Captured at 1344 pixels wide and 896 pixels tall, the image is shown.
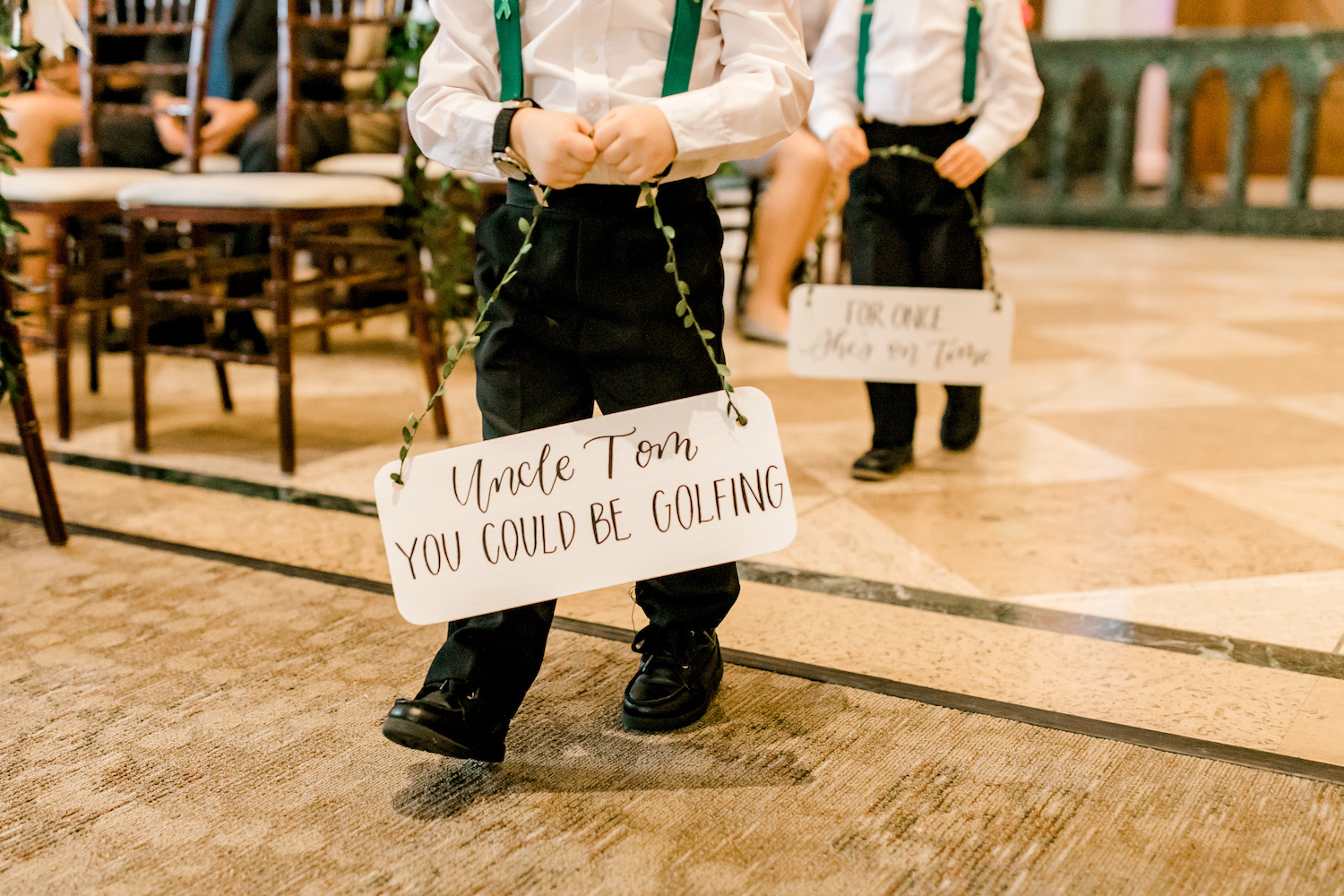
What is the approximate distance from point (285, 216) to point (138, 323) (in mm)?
399

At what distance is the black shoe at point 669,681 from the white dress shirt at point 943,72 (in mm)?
1111

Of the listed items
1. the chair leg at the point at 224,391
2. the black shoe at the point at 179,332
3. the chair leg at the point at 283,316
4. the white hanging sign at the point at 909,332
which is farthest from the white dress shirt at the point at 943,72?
the black shoe at the point at 179,332

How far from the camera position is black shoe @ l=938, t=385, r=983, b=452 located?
93.6 inches

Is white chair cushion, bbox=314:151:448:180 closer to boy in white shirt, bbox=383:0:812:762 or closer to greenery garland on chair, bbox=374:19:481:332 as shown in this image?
greenery garland on chair, bbox=374:19:481:332

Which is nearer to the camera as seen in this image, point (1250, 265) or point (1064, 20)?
point (1250, 265)

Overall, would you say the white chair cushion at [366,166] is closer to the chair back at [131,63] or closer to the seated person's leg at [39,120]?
the chair back at [131,63]

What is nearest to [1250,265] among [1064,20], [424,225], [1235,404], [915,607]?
[1235,404]

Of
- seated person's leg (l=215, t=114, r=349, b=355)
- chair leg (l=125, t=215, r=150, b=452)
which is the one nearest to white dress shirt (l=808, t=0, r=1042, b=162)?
chair leg (l=125, t=215, r=150, b=452)

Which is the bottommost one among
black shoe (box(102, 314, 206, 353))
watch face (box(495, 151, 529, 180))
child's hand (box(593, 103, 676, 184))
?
black shoe (box(102, 314, 206, 353))

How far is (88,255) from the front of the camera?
2.58 m

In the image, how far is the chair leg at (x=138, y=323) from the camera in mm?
2256

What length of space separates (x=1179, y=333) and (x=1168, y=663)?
2496 millimetres

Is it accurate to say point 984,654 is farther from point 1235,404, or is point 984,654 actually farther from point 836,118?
point 1235,404

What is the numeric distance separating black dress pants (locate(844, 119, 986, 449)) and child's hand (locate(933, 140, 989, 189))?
0.07 metres
